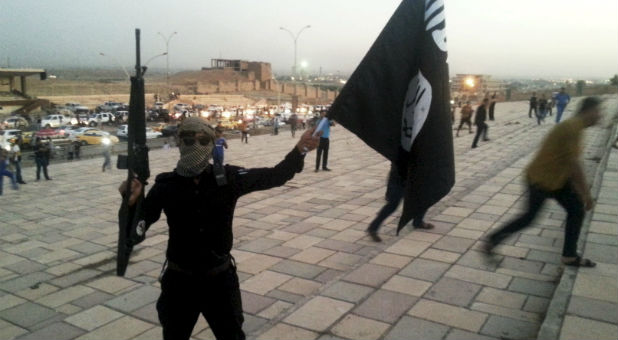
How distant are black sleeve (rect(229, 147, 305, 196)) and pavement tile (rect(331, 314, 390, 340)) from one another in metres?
1.57

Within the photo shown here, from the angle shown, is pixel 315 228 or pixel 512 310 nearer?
pixel 512 310

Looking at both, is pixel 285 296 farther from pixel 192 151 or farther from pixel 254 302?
pixel 192 151

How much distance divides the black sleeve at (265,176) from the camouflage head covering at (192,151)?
0.16m

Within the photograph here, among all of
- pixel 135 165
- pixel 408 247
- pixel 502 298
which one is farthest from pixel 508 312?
pixel 135 165

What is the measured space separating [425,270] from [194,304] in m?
2.90

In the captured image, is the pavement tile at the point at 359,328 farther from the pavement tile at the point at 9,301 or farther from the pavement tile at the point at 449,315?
the pavement tile at the point at 9,301

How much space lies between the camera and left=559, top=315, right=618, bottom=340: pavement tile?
300 centimetres

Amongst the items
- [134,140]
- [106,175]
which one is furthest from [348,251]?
[106,175]

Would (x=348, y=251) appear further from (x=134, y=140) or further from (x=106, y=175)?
(x=106, y=175)

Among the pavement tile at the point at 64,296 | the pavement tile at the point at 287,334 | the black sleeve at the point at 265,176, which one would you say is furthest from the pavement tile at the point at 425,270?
the pavement tile at the point at 64,296

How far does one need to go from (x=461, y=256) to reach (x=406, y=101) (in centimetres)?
236

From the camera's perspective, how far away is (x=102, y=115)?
4272 cm

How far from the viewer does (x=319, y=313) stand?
3729mm

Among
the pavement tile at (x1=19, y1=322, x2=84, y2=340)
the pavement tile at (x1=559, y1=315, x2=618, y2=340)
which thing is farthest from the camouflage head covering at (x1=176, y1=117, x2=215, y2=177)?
the pavement tile at (x1=559, y1=315, x2=618, y2=340)
